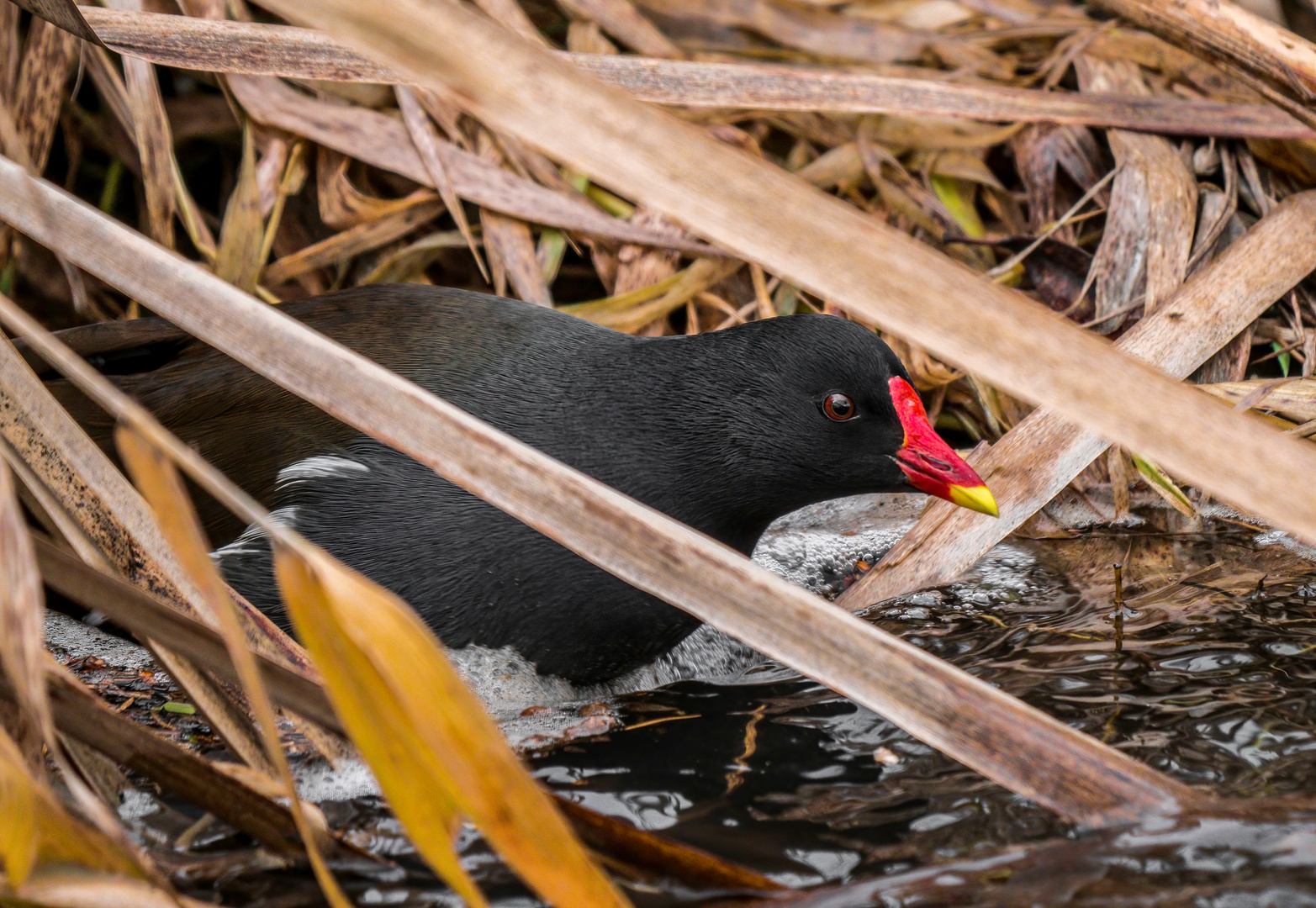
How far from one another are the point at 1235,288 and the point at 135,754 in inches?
89.0

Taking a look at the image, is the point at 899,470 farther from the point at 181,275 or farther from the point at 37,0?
the point at 37,0

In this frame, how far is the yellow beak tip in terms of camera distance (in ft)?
6.81

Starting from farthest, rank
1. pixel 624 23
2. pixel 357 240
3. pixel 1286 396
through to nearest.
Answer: pixel 624 23, pixel 357 240, pixel 1286 396

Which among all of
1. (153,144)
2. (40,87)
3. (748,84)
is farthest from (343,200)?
(748,84)

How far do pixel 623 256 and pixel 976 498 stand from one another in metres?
1.28

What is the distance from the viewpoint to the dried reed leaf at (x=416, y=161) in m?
3.02

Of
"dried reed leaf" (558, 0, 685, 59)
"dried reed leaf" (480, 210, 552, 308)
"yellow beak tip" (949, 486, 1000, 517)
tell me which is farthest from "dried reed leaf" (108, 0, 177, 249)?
"yellow beak tip" (949, 486, 1000, 517)

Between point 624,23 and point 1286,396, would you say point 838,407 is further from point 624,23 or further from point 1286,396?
point 624,23

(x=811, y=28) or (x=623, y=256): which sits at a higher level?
(x=811, y=28)

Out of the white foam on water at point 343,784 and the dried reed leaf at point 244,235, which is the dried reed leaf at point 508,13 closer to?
the dried reed leaf at point 244,235

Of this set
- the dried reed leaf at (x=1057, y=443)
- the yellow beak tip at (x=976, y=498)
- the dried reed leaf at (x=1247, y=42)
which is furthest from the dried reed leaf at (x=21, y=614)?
the dried reed leaf at (x=1247, y=42)

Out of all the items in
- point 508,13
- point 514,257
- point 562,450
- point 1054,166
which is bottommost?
point 562,450

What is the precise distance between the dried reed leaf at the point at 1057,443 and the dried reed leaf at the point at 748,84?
36 cm

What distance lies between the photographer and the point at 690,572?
123 centimetres
